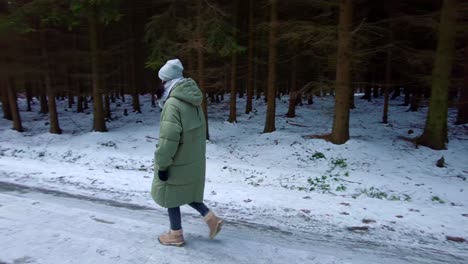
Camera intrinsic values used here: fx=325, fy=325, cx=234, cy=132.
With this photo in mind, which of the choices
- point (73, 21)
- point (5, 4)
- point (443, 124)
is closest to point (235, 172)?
point (443, 124)

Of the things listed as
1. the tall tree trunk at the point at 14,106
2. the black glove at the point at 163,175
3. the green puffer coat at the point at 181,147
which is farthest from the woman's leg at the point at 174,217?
the tall tree trunk at the point at 14,106

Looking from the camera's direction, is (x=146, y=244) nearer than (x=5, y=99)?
Yes

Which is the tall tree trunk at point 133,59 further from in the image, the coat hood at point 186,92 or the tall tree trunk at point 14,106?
the coat hood at point 186,92

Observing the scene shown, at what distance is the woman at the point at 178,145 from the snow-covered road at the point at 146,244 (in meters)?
0.46

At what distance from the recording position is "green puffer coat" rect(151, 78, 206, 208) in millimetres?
3658

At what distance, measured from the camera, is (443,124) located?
12266 millimetres

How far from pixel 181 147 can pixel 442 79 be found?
470 inches

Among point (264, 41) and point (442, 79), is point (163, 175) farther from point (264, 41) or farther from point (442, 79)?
point (264, 41)

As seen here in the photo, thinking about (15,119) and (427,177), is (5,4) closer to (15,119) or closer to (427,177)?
(15,119)

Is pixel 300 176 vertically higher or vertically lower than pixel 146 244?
lower

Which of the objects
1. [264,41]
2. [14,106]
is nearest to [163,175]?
[264,41]

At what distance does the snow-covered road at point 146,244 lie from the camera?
152 inches

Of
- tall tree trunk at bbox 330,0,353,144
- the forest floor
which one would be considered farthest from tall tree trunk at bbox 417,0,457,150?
tall tree trunk at bbox 330,0,353,144

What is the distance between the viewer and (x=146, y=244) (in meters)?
4.16
